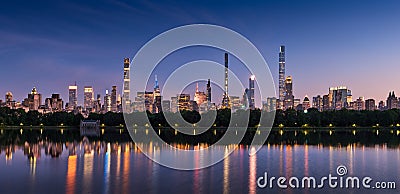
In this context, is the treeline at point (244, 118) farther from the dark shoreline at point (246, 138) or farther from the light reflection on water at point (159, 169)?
the light reflection on water at point (159, 169)

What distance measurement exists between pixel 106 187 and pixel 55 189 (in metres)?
1.84

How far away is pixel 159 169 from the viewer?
2269 cm

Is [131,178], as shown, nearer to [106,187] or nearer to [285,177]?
[106,187]

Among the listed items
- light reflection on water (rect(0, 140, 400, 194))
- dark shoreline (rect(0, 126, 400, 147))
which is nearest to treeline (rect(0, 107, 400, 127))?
dark shoreline (rect(0, 126, 400, 147))

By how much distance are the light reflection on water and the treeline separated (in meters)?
43.8

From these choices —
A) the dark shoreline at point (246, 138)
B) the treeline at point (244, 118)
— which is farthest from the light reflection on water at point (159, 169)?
the treeline at point (244, 118)

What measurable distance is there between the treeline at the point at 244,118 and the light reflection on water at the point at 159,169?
43.8 m

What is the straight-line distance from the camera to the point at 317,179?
19.8 meters

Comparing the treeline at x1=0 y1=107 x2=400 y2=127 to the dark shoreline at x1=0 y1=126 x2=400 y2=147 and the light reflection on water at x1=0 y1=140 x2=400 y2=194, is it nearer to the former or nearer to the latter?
the dark shoreline at x1=0 y1=126 x2=400 y2=147

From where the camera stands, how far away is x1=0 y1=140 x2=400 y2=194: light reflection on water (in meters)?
17.7

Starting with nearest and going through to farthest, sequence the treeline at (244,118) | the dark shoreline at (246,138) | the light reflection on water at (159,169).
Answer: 1. the light reflection on water at (159,169)
2. the dark shoreline at (246,138)
3. the treeline at (244,118)

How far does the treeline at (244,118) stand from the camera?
250 feet

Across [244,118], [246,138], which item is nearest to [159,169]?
[246,138]

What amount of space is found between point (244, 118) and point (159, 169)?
192 ft
